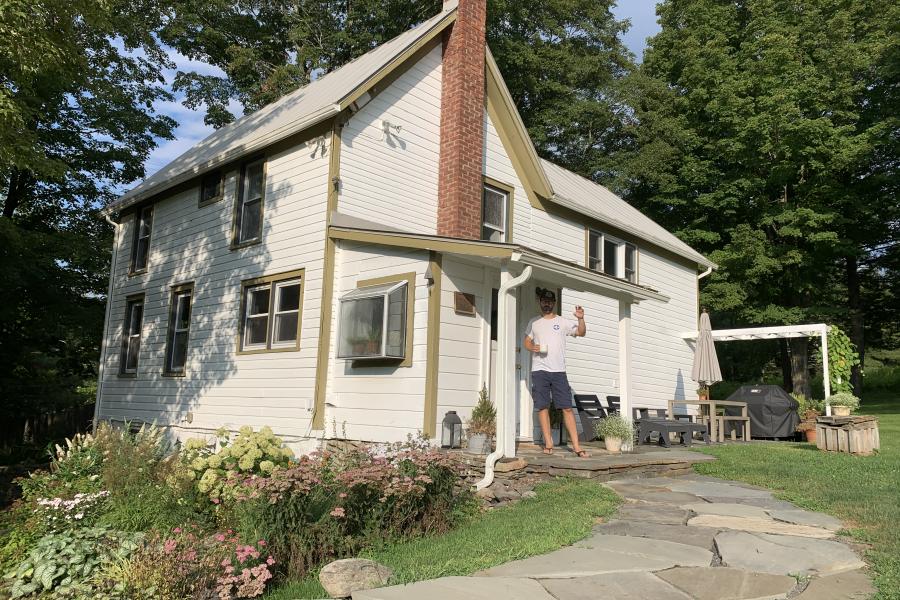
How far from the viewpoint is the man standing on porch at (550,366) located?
824cm

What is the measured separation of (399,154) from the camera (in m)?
10.9

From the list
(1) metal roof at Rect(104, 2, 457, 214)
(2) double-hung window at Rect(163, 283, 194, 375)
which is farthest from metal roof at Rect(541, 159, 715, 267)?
(2) double-hung window at Rect(163, 283, 194, 375)

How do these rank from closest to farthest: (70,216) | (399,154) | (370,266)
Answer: (370,266)
(399,154)
(70,216)

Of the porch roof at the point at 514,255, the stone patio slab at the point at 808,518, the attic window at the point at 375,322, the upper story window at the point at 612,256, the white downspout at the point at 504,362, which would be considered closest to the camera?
the stone patio slab at the point at 808,518

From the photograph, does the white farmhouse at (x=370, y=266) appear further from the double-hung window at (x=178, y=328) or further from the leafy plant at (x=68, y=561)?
the leafy plant at (x=68, y=561)

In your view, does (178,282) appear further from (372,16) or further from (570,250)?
(372,16)

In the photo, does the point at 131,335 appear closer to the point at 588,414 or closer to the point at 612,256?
the point at 588,414

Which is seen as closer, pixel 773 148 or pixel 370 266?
pixel 370 266

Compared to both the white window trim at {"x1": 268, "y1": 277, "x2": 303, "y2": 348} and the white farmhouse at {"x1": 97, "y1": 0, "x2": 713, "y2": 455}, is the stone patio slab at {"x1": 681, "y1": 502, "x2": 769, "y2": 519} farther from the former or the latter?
the white window trim at {"x1": 268, "y1": 277, "x2": 303, "y2": 348}

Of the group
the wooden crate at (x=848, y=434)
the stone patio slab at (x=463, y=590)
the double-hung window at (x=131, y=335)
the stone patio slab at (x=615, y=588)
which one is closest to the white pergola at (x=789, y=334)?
the wooden crate at (x=848, y=434)

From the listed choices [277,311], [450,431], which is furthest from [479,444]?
[277,311]

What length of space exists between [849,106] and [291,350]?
2349cm

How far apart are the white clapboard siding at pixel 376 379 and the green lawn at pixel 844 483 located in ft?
12.2

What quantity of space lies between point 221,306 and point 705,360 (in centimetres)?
958
